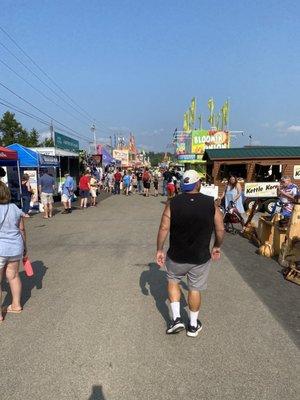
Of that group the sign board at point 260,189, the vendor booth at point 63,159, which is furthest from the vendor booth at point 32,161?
the sign board at point 260,189

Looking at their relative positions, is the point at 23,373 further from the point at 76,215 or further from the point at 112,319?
the point at 76,215

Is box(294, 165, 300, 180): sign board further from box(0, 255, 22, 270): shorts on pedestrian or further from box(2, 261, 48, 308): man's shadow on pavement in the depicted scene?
box(0, 255, 22, 270): shorts on pedestrian

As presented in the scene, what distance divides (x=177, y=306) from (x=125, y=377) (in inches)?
45.4

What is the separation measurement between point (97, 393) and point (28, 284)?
3.40m

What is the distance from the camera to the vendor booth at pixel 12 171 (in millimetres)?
13409

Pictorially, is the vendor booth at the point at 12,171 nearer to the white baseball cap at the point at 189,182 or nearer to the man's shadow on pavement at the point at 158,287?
the man's shadow on pavement at the point at 158,287

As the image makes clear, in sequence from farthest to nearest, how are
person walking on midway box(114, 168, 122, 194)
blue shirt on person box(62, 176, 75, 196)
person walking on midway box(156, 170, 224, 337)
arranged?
person walking on midway box(114, 168, 122, 194), blue shirt on person box(62, 176, 75, 196), person walking on midway box(156, 170, 224, 337)

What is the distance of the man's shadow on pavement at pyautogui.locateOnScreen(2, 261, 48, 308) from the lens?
5695 mm

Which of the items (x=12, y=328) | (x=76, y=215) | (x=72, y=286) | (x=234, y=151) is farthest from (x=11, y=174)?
(x=12, y=328)

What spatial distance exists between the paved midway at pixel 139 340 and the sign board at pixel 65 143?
1625cm

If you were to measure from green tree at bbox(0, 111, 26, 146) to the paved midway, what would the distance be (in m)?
62.9

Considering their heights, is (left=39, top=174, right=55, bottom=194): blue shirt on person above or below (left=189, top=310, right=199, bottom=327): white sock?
above

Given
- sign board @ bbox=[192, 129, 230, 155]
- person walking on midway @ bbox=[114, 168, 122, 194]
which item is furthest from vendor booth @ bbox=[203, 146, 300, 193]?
sign board @ bbox=[192, 129, 230, 155]

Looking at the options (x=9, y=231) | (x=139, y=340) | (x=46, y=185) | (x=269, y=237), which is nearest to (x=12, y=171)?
(x=46, y=185)
